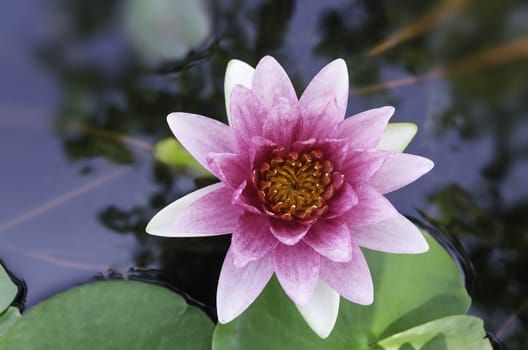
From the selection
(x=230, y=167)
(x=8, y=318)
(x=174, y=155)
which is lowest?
(x=8, y=318)

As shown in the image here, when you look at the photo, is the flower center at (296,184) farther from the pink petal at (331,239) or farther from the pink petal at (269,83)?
the pink petal at (269,83)

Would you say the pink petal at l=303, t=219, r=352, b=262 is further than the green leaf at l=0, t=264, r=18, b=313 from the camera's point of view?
No

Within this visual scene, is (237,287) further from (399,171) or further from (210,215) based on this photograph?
(399,171)

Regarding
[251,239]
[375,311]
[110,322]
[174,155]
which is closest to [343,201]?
[251,239]

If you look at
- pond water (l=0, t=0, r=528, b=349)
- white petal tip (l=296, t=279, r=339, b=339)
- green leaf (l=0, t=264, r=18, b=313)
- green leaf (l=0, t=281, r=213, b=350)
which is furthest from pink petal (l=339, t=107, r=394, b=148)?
green leaf (l=0, t=264, r=18, b=313)

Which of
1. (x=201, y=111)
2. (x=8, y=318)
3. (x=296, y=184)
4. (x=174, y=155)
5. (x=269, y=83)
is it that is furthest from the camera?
(x=201, y=111)

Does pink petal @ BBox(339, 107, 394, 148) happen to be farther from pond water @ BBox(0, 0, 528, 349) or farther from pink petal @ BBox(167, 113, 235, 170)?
pond water @ BBox(0, 0, 528, 349)

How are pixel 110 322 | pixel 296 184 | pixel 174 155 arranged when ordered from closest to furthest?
pixel 296 184 → pixel 110 322 → pixel 174 155
